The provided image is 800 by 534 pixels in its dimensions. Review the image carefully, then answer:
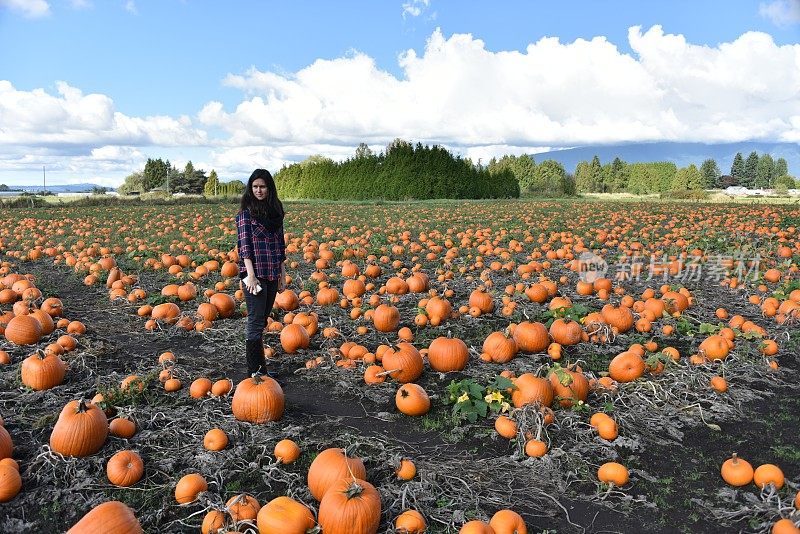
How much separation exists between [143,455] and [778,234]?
15725 millimetres

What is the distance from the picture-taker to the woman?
5887 millimetres

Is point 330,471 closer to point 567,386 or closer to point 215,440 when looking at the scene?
point 215,440

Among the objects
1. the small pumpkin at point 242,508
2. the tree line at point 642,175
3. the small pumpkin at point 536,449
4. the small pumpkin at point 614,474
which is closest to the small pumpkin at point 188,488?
the small pumpkin at point 242,508

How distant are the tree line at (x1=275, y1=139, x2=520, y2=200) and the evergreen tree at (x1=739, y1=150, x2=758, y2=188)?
78570mm

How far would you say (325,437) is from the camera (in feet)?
15.7

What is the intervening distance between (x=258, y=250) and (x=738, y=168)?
129 metres

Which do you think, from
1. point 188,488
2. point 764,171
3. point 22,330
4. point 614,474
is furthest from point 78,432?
point 764,171

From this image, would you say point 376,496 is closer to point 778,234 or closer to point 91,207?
point 778,234

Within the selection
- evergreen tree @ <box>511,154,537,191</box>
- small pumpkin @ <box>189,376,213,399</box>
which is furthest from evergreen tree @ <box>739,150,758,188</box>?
small pumpkin @ <box>189,376,213,399</box>

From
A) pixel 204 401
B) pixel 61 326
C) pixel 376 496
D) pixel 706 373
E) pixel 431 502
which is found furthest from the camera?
pixel 61 326

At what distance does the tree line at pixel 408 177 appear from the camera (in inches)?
1924

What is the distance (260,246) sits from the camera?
6.04 meters

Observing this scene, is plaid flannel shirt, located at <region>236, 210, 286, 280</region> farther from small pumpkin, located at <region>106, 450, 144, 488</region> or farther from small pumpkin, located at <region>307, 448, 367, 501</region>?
small pumpkin, located at <region>307, 448, 367, 501</region>

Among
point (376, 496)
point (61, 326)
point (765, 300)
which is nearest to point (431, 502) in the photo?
point (376, 496)
